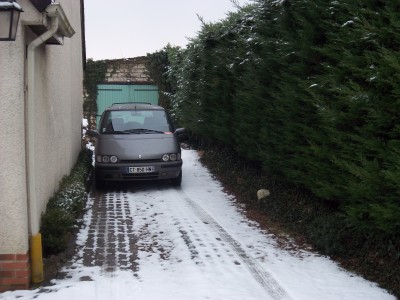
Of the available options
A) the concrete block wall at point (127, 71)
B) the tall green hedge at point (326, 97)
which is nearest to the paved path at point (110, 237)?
the tall green hedge at point (326, 97)

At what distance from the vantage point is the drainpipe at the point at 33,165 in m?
4.58

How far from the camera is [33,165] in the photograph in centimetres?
460

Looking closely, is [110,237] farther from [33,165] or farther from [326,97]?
[326,97]

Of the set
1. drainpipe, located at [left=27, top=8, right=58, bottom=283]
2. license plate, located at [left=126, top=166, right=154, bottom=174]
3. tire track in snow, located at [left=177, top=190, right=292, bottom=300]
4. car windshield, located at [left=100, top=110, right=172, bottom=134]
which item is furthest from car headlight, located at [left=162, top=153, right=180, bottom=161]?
drainpipe, located at [left=27, top=8, right=58, bottom=283]

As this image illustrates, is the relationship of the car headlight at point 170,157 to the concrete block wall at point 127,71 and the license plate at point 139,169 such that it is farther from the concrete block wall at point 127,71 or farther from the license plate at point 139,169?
the concrete block wall at point 127,71

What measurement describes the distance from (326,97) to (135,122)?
17.9 feet

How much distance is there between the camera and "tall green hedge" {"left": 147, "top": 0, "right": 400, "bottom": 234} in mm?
4551

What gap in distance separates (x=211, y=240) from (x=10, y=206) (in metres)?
2.94

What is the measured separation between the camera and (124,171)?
9297 mm

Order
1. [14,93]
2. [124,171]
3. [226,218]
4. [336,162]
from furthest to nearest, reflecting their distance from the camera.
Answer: [124,171] < [226,218] < [336,162] < [14,93]

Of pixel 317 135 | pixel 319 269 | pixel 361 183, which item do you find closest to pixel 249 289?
pixel 319 269

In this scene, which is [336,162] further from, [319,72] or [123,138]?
[123,138]

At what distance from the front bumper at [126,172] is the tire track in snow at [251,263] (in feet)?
4.87

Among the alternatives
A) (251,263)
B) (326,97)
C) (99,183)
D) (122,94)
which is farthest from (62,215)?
(122,94)
